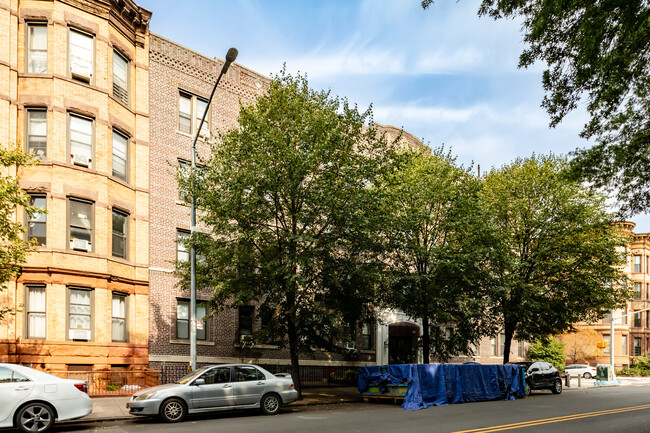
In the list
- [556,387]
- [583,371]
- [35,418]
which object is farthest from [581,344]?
[35,418]

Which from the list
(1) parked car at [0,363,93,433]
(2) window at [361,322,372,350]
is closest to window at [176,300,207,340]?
(2) window at [361,322,372,350]

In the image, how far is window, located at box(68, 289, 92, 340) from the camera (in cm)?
1972

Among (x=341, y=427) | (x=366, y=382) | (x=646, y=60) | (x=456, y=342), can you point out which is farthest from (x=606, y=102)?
(x=456, y=342)

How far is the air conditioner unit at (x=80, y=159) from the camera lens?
67.4ft

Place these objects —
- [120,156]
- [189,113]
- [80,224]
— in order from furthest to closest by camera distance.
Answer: [189,113] < [120,156] < [80,224]

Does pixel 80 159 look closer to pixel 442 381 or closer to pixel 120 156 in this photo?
pixel 120 156

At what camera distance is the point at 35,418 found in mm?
11641

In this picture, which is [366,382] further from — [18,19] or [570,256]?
[18,19]

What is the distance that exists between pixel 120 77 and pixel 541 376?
2295 centimetres

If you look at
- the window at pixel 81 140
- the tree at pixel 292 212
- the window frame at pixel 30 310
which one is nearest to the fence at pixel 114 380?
the window frame at pixel 30 310

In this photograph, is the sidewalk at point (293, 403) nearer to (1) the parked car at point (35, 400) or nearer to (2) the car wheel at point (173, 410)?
(2) the car wheel at point (173, 410)

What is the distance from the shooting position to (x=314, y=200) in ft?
59.9

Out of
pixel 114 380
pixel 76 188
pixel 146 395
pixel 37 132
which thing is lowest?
pixel 114 380

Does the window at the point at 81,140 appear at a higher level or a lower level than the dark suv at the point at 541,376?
higher
